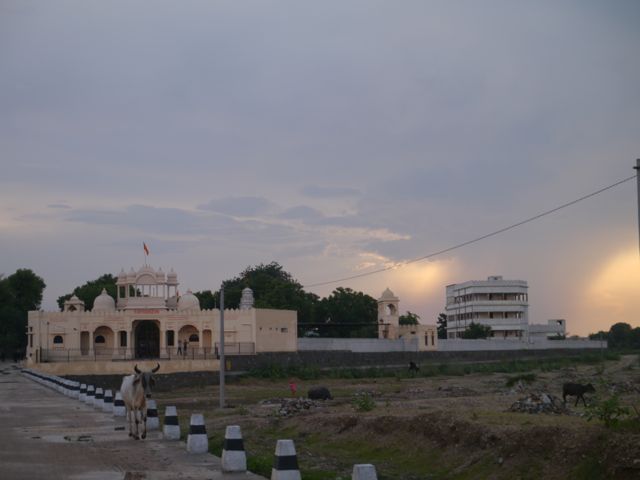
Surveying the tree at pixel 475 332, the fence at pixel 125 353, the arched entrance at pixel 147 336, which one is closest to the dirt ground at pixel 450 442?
the fence at pixel 125 353

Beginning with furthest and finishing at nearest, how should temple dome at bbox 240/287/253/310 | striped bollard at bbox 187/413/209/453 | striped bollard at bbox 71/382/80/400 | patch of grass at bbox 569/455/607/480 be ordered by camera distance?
1. temple dome at bbox 240/287/253/310
2. striped bollard at bbox 71/382/80/400
3. striped bollard at bbox 187/413/209/453
4. patch of grass at bbox 569/455/607/480

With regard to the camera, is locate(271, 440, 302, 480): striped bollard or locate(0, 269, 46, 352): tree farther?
locate(0, 269, 46, 352): tree

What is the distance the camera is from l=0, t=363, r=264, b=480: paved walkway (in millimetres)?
11453

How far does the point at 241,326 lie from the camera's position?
2334 inches

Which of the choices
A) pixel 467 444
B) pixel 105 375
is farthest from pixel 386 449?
pixel 105 375

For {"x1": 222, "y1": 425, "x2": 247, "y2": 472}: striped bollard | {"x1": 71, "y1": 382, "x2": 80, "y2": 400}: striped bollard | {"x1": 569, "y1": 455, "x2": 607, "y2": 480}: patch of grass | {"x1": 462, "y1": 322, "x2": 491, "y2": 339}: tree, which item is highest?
{"x1": 462, "y1": 322, "x2": 491, "y2": 339}: tree

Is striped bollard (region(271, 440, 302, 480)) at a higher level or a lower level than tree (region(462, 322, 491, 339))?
lower

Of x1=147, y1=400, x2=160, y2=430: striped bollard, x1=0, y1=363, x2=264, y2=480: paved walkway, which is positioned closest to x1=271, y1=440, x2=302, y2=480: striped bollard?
x1=0, y1=363, x2=264, y2=480: paved walkway

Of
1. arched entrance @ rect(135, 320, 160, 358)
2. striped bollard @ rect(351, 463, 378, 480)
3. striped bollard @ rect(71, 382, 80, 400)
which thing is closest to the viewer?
striped bollard @ rect(351, 463, 378, 480)

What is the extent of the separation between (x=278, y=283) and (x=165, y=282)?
23814 mm

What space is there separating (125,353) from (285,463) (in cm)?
5042

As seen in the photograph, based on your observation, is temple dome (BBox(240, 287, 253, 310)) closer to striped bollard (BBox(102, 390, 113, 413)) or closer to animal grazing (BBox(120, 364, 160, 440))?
striped bollard (BBox(102, 390, 113, 413))

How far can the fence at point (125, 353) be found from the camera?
5697 cm

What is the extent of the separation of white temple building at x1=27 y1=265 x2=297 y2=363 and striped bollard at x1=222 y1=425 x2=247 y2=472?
150 ft
